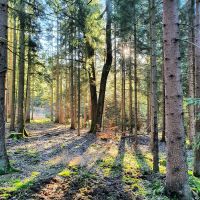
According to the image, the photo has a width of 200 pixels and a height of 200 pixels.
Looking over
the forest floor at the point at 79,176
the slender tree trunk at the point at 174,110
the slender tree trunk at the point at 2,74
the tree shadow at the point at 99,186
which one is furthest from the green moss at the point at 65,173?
the slender tree trunk at the point at 174,110

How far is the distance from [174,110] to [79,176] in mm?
3115

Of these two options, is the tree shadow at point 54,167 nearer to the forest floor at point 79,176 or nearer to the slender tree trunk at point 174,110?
the forest floor at point 79,176

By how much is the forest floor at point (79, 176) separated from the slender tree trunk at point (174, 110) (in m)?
0.48

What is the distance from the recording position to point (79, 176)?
7270 mm

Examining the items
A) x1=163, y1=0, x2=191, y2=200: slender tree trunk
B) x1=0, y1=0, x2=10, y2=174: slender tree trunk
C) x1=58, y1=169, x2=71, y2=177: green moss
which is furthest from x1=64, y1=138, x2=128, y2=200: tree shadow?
x1=0, y1=0, x2=10, y2=174: slender tree trunk

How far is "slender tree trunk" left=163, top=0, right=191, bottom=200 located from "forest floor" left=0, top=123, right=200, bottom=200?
484 mm

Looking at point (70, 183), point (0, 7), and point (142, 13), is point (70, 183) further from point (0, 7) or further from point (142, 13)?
point (142, 13)

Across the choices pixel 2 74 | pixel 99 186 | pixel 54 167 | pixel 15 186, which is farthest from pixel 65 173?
pixel 2 74

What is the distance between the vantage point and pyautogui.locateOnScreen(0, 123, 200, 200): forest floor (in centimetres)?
600

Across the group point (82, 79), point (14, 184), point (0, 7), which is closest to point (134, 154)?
point (14, 184)

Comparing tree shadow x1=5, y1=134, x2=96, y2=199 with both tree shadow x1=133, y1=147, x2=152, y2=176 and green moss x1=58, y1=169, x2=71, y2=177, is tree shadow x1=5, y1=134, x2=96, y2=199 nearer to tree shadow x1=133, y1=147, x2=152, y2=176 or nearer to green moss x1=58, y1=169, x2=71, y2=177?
green moss x1=58, y1=169, x2=71, y2=177

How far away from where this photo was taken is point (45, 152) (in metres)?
11.0

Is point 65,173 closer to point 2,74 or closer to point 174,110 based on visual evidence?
point 2,74

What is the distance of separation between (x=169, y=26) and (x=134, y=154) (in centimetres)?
746
